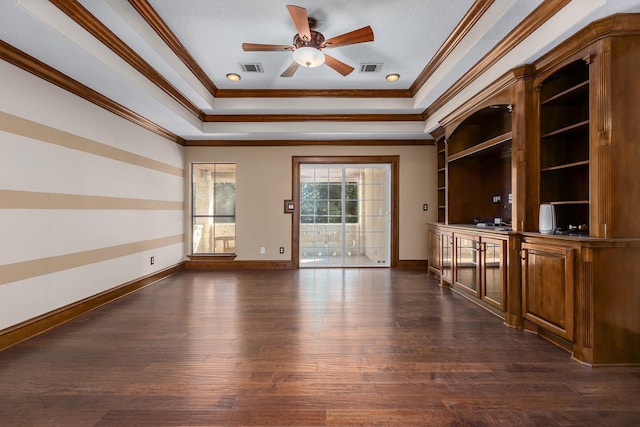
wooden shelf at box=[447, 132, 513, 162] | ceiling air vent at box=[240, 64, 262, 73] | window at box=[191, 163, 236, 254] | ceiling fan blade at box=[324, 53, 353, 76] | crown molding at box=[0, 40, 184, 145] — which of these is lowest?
window at box=[191, 163, 236, 254]

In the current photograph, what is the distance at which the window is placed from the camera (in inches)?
240

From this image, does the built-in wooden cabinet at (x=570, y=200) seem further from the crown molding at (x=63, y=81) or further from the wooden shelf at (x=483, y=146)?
the crown molding at (x=63, y=81)

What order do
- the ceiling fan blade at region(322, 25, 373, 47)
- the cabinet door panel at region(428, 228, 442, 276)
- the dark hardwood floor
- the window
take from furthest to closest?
the window, the cabinet door panel at region(428, 228, 442, 276), the ceiling fan blade at region(322, 25, 373, 47), the dark hardwood floor

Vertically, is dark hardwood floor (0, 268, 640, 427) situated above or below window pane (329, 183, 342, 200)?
below

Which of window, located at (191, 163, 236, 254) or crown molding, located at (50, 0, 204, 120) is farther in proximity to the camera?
window, located at (191, 163, 236, 254)

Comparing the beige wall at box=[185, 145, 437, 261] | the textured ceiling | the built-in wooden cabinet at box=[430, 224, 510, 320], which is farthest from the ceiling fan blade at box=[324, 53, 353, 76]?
the beige wall at box=[185, 145, 437, 261]

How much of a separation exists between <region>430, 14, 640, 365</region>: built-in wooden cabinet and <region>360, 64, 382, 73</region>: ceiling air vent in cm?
125

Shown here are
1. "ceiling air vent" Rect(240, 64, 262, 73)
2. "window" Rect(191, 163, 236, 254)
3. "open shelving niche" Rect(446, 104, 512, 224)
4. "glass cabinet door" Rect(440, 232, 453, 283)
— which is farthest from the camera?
"window" Rect(191, 163, 236, 254)

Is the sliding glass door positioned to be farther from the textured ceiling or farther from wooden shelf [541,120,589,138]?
wooden shelf [541,120,589,138]

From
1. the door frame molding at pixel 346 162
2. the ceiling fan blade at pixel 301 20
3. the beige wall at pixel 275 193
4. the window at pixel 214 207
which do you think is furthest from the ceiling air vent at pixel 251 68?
the window at pixel 214 207

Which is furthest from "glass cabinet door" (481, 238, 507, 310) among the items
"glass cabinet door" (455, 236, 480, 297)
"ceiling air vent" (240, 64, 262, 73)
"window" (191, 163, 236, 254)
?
"window" (191, 163, 236, 254)

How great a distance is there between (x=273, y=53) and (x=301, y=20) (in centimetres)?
105

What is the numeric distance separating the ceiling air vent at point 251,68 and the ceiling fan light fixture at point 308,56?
105 cm

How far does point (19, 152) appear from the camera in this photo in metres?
2.68
